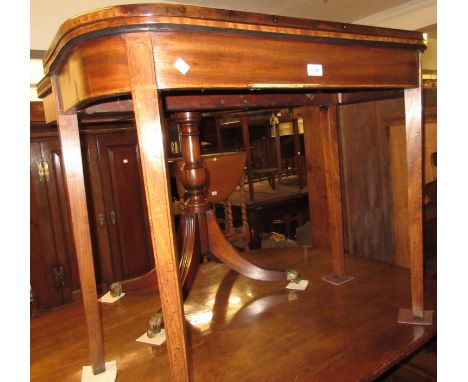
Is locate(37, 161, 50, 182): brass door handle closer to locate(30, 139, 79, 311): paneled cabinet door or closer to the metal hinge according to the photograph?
locate(30, 139, 79, 311): paneled cabinet door

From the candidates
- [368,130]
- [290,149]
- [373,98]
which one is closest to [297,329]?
[373,98]

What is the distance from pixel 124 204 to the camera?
234 cm

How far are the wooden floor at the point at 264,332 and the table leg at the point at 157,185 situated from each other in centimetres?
31

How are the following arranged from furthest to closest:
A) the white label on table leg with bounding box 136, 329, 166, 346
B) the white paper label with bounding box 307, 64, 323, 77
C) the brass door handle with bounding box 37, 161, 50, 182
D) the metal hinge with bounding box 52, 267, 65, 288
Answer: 1. the metal hinge with bounding box 52, 267, 65, 288
2. the brass door handle with bounding box 37, 161, 50, 182
3. the white label on table leg with bounding box 136, 329, 166, 346
4. the white paper label with bounding box 307, 64, 323, 77

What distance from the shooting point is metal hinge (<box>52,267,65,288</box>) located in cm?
209

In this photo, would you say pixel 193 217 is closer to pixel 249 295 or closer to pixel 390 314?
pixel 249 295

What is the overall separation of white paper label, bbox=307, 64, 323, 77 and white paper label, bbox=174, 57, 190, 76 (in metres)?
0.25

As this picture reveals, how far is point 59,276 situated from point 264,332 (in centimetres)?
158

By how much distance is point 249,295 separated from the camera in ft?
4.00

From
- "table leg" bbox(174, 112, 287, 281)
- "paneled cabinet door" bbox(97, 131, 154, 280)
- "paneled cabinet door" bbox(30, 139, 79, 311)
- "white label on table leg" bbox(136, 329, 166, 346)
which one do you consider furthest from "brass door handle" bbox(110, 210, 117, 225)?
"white label on table leg" bbox(136, 329, 166, 346)

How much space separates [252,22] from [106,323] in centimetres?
96

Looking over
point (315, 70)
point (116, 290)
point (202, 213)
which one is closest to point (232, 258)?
point (202, 213)

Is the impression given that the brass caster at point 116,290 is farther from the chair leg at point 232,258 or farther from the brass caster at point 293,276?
the brass caster at point 293,276

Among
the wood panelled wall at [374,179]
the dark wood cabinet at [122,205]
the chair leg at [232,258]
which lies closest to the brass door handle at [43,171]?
the dark wood cabinet at [122,205]
